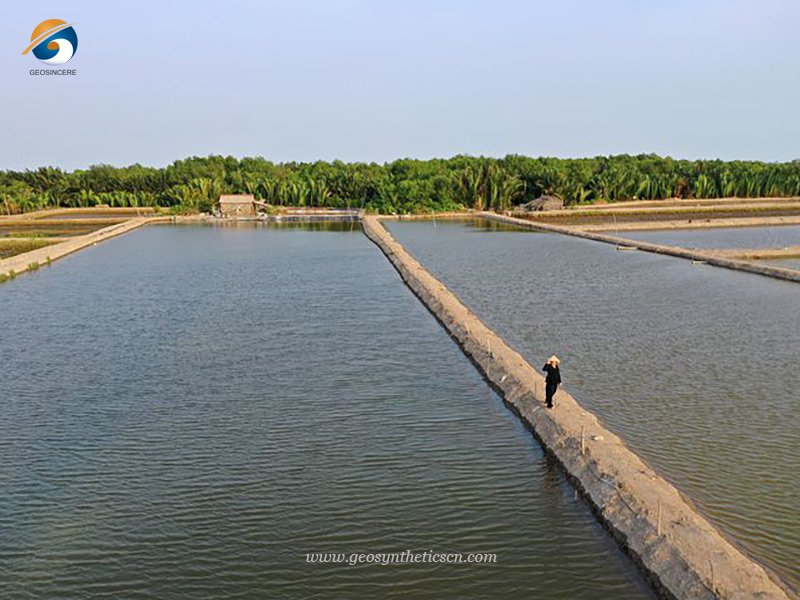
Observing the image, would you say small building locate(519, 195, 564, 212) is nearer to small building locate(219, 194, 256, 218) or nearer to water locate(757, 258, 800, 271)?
small building locate(219, 194, 256, 218)

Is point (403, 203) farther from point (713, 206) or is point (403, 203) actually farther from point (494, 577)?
point (494, 577)

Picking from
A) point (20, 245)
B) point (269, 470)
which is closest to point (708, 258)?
point (269, 470)

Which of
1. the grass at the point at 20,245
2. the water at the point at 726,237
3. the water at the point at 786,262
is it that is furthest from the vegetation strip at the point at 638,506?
the grass at the point at 20,245

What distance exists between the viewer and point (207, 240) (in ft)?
149

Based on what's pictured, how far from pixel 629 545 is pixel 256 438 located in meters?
5.52

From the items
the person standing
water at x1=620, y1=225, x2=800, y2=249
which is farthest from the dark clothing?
water at x1=620, y1=225, x2=800, y2=249

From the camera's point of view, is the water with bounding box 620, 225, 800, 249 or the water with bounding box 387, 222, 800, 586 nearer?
the water with bounding box 387, 222, 800, 586

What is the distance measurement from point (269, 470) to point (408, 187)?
6027cm

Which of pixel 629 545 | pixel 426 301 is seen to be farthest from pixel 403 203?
pixel 629 545

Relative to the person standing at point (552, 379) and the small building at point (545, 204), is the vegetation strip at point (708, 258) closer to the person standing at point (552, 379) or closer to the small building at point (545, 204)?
the person standing at point (552, 379)

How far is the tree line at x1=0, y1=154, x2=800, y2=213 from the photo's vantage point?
6806cm

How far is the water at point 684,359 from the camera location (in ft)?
28.4

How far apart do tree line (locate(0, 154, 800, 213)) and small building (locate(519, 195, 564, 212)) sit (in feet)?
9.52

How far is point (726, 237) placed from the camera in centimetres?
4022
